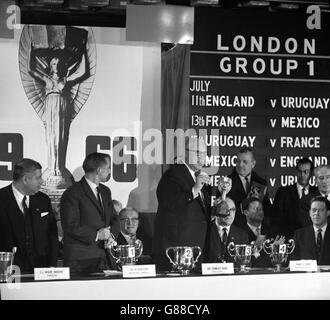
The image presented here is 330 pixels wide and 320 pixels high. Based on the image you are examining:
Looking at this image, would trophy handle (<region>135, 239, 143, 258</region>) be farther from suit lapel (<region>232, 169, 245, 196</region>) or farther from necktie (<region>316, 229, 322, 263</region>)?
necktie (<region>316, 229, 322, 263</region>)

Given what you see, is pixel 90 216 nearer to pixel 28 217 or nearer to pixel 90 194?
pixel 90 194

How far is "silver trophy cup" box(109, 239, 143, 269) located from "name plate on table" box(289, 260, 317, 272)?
96 centimetres

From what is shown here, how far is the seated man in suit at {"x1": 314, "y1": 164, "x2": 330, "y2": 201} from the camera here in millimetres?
5469

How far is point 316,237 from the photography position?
5.45m

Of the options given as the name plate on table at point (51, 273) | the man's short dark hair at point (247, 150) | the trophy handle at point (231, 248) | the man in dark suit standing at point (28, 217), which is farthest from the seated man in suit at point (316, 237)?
the man in dark suit standing at point (28, 217)

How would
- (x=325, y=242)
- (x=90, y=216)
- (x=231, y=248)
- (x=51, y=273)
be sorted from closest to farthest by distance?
Answer: 1. (x=51, y=273)
2. (x=90, y=216)
3. (x=231, y=248)
4. (x=325, y=242)

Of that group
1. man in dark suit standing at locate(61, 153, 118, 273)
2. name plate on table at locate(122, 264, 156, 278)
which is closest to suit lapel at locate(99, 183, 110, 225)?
man in dark suit standing at locate(61, 153, 118, 273)

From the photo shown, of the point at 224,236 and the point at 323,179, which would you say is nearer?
the point at 224,236

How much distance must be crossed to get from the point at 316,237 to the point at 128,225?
48.1 inches

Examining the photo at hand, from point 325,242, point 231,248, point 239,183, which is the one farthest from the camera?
point 325,242

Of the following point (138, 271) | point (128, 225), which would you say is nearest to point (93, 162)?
point (128, 225)

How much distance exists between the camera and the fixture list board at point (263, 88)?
5293 millimetres

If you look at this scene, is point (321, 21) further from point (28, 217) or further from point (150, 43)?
point (28, 217)

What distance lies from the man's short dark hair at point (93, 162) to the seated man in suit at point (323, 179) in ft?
4.52
